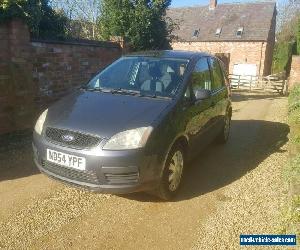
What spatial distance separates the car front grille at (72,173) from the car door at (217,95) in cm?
270

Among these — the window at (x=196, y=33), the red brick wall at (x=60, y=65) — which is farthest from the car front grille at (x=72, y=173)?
the window at (x=196, y=33)

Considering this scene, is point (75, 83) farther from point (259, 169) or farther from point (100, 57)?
point (259, 169)

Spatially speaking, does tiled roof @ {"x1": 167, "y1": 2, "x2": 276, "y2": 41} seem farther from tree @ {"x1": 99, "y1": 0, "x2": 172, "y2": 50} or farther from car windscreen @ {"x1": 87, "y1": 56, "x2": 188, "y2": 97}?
car windscreen @ {"x1": 87, "y1": 56, "x2": 188, "y2": 97}

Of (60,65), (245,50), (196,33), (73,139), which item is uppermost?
(196,33)

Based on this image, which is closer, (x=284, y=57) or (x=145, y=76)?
(x=145, y=76)

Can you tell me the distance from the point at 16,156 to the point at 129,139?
9.45ft

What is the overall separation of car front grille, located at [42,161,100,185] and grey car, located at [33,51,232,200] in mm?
11

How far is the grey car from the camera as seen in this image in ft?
12.1

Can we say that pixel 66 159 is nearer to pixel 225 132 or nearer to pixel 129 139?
pixel 129 139

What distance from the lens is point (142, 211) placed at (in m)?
4.11

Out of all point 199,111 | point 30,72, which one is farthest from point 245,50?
point 199,111

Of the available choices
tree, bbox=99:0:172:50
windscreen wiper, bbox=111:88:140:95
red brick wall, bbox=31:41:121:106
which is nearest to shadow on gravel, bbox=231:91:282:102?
tree, bbox=99:0:172:50

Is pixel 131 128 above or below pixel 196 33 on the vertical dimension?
below

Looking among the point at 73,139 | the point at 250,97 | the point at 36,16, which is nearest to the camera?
the point at 73,139
